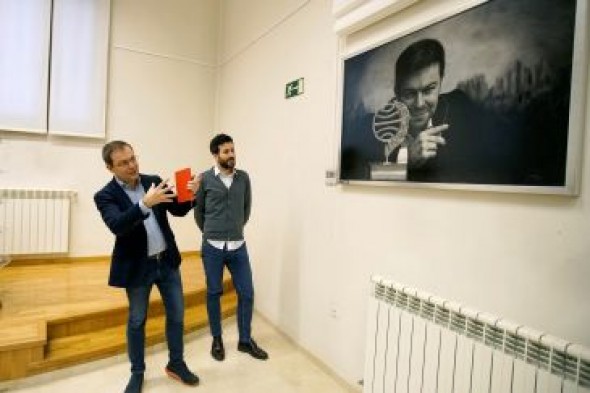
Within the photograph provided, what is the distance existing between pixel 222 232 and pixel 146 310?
0.68 m

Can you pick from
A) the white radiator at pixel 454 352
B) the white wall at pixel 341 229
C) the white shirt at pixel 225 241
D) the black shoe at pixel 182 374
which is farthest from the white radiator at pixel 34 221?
the white radiator at pixel 454 352

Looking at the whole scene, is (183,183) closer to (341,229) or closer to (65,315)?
(341,229)

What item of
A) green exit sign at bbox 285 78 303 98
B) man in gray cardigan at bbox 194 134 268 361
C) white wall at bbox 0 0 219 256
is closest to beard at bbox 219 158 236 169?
man in gray cardigan at bbox 194 134 268 361

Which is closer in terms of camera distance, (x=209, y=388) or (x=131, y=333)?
(x=131, y=333)

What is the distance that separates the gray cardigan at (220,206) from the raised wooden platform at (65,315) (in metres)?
0.89

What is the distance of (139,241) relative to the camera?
1971mm

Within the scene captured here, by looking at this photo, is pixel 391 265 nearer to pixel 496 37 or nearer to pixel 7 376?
pixel 496 37

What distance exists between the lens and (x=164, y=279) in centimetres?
213

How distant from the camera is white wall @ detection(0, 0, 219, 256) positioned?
398 cm

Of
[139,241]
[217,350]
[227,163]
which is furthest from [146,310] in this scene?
[227,163]

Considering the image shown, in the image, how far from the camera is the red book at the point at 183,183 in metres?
2.04

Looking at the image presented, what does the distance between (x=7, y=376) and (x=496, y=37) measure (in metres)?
3.00

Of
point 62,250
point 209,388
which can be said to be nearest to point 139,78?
point 62,250

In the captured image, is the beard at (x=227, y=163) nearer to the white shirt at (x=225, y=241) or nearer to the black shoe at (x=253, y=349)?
the white shirt at (x=225, y=241)
